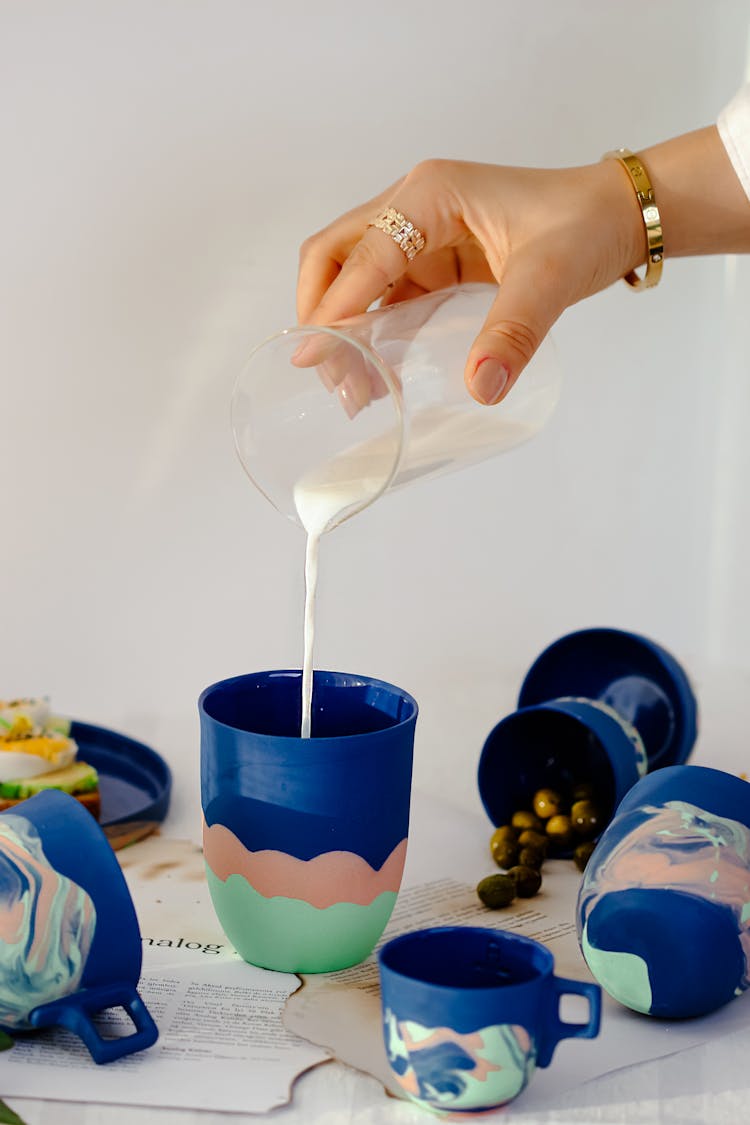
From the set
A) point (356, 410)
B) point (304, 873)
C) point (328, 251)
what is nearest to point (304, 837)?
point (304, 873)

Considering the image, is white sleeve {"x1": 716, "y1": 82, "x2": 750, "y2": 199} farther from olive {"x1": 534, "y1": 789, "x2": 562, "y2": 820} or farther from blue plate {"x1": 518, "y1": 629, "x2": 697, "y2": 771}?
olive {"x1": 534, "y1": 789, "x2": 562, "y2": 820}

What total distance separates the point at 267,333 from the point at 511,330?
2.59 ft

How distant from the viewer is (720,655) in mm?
1723

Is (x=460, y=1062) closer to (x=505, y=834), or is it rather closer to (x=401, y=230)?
(x=505, y=834)

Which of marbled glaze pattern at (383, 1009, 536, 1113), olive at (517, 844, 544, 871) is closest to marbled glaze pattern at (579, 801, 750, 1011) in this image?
marbled glaze pattern at (383, 1009, 536, 1113)

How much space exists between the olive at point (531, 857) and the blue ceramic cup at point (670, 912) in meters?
0.21

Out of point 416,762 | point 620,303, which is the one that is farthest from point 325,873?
point 620,303

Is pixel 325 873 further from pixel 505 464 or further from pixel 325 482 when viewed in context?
pixel 505 464

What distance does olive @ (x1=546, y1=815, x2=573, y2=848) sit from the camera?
0.96 metres

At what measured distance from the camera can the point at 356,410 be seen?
2.70 ft

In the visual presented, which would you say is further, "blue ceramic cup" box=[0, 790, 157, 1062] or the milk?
the milk

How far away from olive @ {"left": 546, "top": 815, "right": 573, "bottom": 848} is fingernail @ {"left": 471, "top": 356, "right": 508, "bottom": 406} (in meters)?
0.33

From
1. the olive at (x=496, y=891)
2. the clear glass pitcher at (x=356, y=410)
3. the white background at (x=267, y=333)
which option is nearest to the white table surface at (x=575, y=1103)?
the olive at (x=496, y=891)

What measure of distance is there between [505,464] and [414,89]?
0.45 metres
